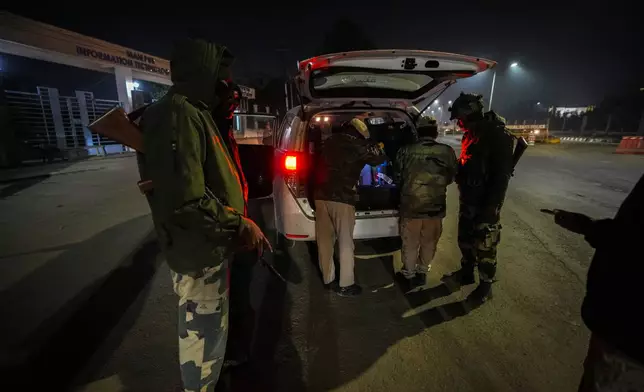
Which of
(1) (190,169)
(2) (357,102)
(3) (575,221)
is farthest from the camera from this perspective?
(2) (357,102)

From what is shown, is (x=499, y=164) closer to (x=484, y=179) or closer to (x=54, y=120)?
(x=484, y=179)

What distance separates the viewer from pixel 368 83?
141 inches

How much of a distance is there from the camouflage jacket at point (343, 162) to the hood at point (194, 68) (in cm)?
145

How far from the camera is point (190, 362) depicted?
66.7 inches

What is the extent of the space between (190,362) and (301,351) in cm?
89

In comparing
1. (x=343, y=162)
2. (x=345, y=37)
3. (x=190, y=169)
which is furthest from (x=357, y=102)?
(x=345, y=37)

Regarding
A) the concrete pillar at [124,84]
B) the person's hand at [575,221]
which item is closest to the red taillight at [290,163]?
the person's hand at [575,221]

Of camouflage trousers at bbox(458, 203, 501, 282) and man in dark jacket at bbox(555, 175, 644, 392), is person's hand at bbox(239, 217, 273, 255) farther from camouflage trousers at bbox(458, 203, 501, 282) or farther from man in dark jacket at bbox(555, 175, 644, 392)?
camouflage trousers at bbox(458, 203, 501, 282)

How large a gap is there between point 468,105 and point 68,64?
17807 millimetres

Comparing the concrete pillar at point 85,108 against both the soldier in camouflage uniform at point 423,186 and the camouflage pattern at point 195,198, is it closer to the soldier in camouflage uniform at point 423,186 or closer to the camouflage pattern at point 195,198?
the soldier in camouflage uniform at point 423,186

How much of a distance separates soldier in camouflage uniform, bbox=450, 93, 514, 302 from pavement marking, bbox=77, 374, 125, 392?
2891 mm

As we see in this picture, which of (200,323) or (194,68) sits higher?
(194,68)

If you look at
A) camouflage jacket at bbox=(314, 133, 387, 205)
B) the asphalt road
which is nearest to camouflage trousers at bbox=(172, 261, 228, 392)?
the asphalt road

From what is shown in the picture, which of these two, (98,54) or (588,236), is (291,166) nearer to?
(588,236)
